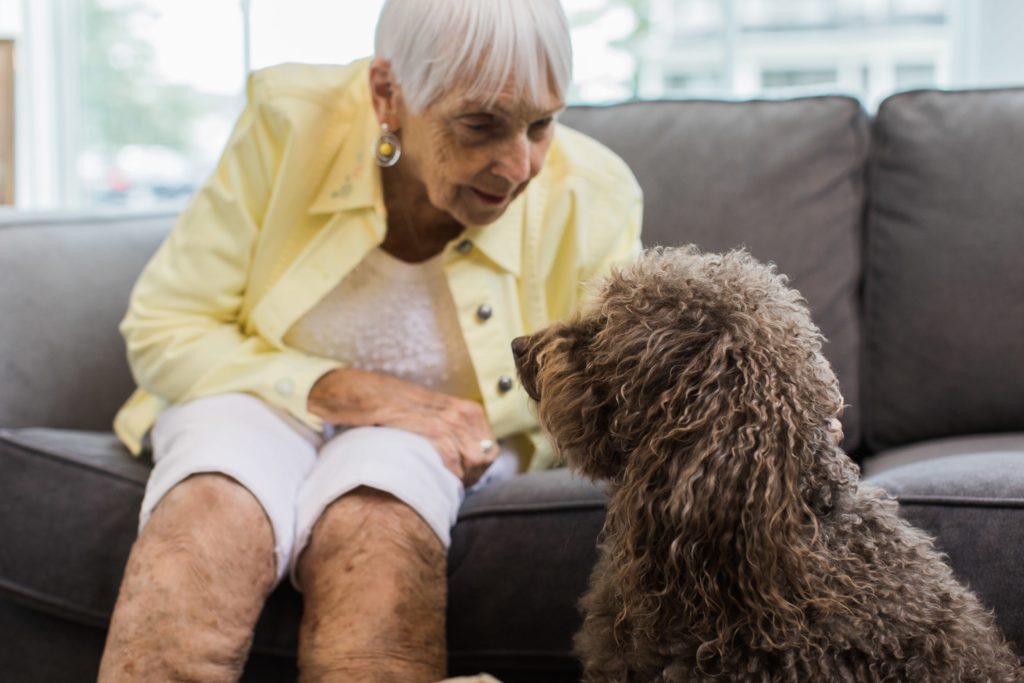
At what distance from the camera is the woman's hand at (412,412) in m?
1.65

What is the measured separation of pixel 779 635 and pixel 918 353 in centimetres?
109

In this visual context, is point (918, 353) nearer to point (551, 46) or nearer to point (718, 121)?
point (718, 121)

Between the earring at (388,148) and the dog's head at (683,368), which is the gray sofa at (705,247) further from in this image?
the earring at (388,148)

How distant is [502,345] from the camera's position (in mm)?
1758

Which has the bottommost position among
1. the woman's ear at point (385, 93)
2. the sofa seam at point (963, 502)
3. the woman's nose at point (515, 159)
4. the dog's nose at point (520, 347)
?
the sofa seam at point (963, 502)

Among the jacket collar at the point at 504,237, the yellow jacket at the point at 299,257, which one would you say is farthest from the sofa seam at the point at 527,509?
the jacket collar at the point at 504,237

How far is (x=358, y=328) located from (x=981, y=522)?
0.96 meters

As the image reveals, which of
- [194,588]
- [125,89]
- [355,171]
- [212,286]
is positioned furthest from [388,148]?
[125,89]

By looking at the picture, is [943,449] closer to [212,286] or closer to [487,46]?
[487,46]

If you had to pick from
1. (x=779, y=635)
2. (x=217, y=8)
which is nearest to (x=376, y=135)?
(x=779, y=635)

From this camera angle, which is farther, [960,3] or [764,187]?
[960,3]

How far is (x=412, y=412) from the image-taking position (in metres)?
1.67

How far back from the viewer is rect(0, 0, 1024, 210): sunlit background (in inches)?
129

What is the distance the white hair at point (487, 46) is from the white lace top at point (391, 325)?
0.30 m
